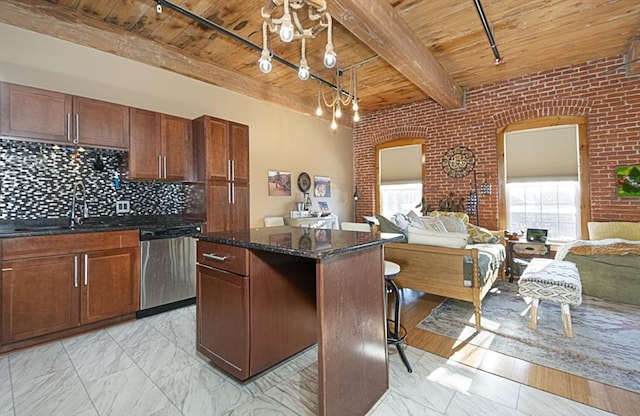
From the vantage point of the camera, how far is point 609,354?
2.16 m

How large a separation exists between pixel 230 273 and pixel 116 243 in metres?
1.62

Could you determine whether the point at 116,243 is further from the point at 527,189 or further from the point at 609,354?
the point at 527,189

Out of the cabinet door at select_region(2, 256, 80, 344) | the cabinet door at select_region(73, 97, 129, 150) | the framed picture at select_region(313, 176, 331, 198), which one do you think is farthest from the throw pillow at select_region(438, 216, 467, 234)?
the cabinet door at select_region(2, 256, 80, 344)

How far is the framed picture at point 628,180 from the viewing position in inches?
145

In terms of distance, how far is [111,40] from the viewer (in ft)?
9.98

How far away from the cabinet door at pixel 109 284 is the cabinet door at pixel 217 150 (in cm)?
123

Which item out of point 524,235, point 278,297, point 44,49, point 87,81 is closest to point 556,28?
point 524,235

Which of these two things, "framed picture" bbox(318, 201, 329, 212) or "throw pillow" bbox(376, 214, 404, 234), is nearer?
"throw pillow" bbox(376, 214, 404, 234)

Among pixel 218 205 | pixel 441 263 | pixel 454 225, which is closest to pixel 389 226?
pixel 441 263

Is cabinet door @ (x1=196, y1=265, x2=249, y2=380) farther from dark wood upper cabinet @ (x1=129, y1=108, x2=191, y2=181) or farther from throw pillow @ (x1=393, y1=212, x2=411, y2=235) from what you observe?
throw pillow @ (x1=393, y1=212, x2=411, y2=235)

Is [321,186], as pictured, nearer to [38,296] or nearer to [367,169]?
[367,169]

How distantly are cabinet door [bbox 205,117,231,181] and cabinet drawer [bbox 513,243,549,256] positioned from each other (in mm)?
4230

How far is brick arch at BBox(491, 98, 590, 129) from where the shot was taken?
4066mm

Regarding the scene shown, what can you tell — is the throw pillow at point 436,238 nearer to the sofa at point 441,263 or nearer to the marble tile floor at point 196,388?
the sofa at point 441,263
